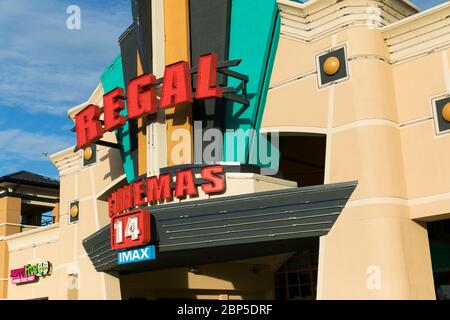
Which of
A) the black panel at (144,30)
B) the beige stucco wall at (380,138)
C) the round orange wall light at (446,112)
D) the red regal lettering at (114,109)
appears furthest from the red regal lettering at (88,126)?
the round orange wall light at (446,112)

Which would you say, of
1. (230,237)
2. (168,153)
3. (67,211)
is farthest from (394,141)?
(67,211)

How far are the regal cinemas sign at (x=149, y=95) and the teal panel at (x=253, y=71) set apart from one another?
4.46ft

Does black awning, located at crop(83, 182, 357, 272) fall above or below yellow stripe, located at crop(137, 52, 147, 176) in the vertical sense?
below

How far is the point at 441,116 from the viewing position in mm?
19422

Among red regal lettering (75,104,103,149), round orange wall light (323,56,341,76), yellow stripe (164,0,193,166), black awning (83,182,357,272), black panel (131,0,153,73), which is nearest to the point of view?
black awning (83,182,357,272)

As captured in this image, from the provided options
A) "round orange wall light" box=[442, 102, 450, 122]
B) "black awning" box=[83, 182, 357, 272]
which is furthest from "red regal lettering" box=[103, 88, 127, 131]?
"round orange wall light" box=[442, 102, 450, 122]

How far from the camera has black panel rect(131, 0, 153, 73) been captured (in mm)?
24984

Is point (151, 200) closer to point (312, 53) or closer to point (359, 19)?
point (312, 53)

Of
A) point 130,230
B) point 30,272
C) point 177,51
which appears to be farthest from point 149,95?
point 30,272

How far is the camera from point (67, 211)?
31578mm

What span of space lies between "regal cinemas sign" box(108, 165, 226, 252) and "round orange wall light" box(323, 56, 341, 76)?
16.3 feet

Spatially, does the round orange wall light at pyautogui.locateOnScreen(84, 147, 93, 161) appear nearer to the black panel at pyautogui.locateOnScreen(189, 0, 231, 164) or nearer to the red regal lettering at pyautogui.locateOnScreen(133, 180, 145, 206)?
the red regal lettering at pyautogui.locateOnScreen(133, 180, 145, 206)

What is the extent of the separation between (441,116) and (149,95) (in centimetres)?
1052
